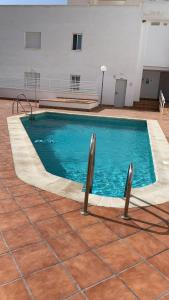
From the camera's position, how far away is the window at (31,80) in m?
21.2

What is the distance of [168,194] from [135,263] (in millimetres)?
2248

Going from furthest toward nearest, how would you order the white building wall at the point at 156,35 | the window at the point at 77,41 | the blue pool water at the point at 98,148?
the window at the point at 77,41
the white building wall at the point at 156,35
the blue pool water at the point at 98,148

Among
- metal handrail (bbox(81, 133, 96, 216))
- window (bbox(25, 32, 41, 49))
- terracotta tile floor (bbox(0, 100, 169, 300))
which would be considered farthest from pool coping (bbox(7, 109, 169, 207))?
window (bbox(25, 32, 41, 49))

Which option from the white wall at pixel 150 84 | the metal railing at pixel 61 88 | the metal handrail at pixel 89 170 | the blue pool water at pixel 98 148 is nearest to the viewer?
the metal handrail at pixel 89 170

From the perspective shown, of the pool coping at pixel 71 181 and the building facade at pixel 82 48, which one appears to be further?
the building facade at pixel 82 48

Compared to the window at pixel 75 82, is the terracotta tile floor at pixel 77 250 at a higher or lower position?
lower

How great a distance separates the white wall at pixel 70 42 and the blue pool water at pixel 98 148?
254 inches

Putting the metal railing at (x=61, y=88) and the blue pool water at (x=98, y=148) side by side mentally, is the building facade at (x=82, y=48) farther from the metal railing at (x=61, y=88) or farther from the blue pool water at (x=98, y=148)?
the blue pool water at (x=98, y=148)

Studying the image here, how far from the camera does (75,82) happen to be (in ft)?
67.5

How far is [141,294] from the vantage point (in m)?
2.67

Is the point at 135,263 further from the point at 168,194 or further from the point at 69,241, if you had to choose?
the point at 168,194

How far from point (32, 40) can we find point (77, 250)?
20492 millimetres

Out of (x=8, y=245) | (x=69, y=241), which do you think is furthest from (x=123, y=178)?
(x=8, y=245)

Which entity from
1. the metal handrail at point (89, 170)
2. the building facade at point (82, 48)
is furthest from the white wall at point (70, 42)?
the metal handrail at point (89, 170)
